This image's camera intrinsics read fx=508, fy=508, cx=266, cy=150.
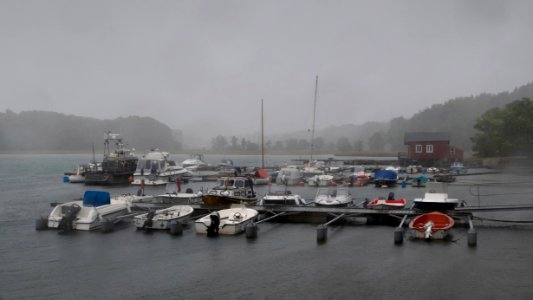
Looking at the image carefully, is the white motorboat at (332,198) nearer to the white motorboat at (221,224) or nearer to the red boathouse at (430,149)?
the white motorboat at (221,224)

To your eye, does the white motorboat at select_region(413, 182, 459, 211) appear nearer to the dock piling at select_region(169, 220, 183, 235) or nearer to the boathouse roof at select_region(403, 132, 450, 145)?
the dock piling at select_region(169, 220, 183, 235)

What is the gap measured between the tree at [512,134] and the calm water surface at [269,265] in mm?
83438

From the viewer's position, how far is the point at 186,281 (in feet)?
73.5

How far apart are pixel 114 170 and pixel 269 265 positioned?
2489 inches

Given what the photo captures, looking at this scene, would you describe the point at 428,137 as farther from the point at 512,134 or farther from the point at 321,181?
the point at 321,181

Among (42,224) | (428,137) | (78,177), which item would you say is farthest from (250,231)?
(428,137)

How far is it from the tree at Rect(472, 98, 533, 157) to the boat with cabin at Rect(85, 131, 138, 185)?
7911cm

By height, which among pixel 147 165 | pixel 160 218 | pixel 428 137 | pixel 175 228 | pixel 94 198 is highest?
pixel 428 137

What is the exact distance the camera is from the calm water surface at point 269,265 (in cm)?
2089

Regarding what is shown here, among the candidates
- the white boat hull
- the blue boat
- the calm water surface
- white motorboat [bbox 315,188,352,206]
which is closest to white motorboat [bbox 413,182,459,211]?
the calm water surface

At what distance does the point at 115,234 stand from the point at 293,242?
11.9 metres

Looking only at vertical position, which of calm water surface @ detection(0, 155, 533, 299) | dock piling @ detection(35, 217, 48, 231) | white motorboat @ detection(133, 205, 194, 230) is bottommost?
calm water surface @ detection(0, 155, 533, 299)

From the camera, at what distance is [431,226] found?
3003cm

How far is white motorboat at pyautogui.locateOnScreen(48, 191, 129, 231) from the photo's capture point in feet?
112
